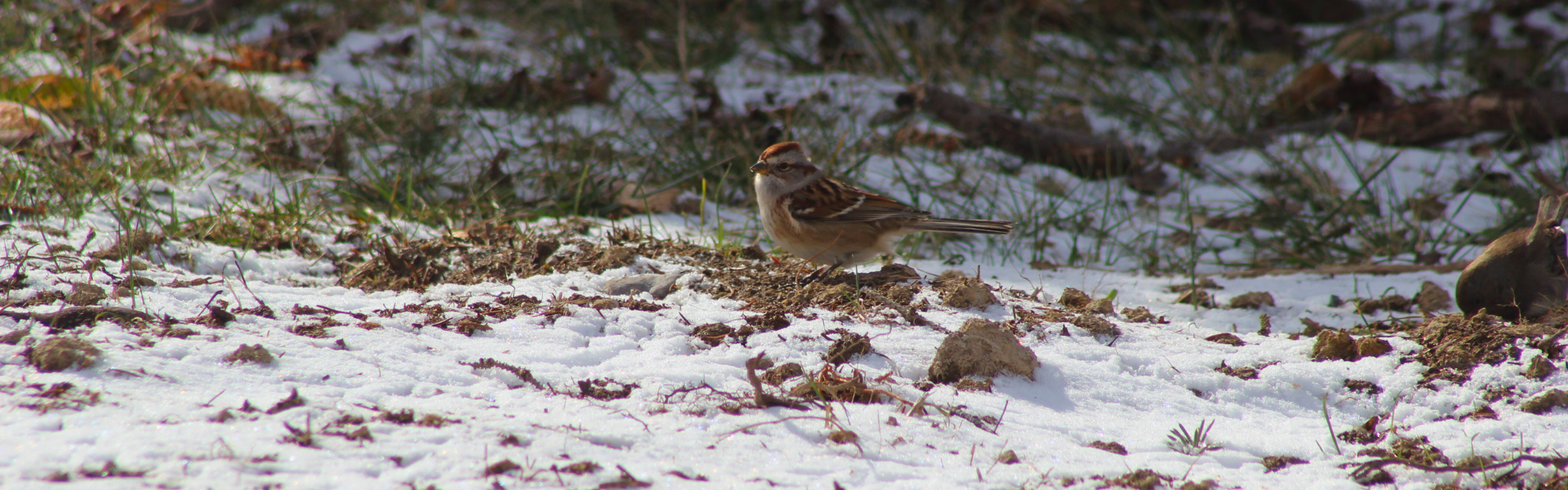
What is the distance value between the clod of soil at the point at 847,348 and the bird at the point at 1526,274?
2.12 metres

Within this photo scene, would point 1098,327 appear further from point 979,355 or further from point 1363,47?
point 1363,47

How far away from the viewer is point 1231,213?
5.89m

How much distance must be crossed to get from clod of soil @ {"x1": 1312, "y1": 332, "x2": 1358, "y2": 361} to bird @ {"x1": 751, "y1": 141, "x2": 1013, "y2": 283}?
1361mm

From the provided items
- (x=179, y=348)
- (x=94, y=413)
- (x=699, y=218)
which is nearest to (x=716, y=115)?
(x=699, y=218)

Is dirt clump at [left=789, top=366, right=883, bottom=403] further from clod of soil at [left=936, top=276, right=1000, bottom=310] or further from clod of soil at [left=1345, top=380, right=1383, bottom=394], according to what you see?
clod of soil at [left=1345, top=380, right=1383, bottom=394]

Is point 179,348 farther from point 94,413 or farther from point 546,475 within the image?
point 546,475

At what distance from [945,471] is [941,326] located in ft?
3.61

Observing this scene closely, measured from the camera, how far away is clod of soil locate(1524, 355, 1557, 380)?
2832mm

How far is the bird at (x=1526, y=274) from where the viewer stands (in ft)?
10.7

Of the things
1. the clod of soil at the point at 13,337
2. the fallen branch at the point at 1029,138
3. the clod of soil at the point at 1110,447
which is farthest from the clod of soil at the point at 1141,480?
the fallen branch at the point at 1029,138

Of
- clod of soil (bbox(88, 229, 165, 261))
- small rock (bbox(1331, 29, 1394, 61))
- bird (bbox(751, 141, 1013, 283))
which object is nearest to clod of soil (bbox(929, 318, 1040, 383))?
bird (bbox(751, 141, 1013, 283))

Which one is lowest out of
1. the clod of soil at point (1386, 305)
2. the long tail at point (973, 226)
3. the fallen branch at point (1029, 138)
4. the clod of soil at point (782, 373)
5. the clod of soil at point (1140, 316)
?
the clod of soil at point (782, 373)

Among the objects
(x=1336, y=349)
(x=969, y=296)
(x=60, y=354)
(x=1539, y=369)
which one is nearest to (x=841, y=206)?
(x=969, y=296)

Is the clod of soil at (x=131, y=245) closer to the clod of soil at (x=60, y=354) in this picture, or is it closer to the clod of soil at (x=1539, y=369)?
the clod of soil at (x=60, y=354)
